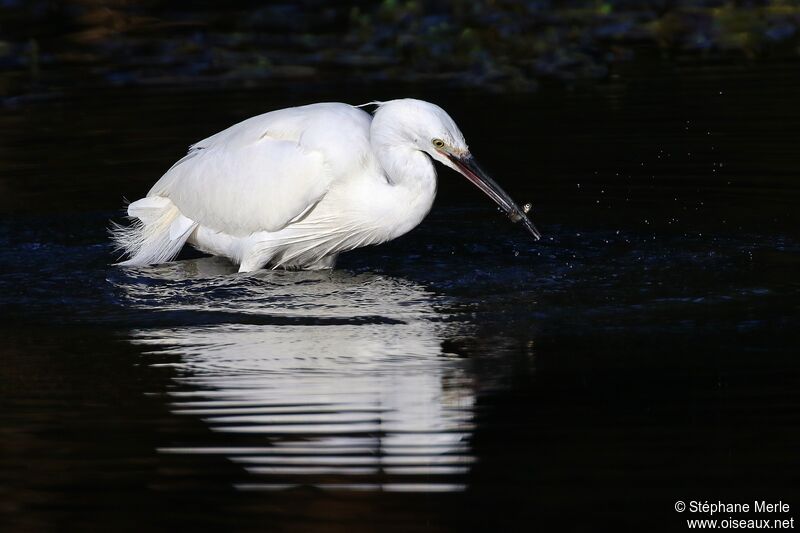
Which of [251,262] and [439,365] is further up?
[251,262]

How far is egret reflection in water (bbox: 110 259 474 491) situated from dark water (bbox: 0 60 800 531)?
1cm

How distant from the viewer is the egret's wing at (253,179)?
7.18m

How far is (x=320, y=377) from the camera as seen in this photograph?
5.38 meters

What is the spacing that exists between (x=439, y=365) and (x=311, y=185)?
6.39 feet

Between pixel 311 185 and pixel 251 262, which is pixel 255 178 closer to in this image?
pixel 311 185

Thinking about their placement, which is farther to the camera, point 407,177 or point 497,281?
point 407,177

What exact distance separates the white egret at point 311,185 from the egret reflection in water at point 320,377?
10.2 inches

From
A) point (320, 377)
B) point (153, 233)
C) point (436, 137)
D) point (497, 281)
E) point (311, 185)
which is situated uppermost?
point (436, 137)

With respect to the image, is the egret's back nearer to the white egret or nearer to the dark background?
the white egret

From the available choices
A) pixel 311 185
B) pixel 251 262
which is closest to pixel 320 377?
pixel 311 185

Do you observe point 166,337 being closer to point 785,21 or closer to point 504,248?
point 504,248

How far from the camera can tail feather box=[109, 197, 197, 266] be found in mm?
7793

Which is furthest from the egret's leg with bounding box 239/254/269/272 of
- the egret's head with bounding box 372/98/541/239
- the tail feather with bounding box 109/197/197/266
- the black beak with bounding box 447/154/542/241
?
the black beak with bounding box 447/154/542/241

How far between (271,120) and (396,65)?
6.51 meters
